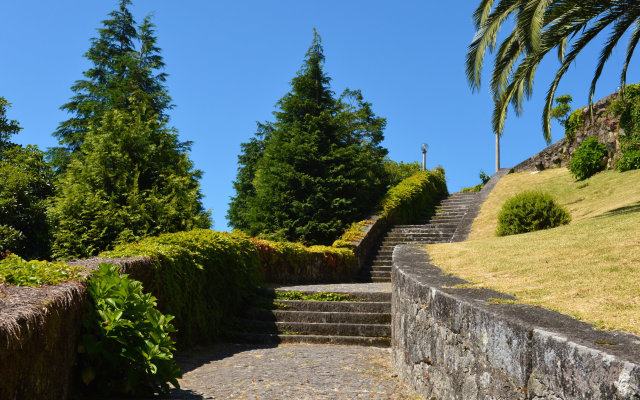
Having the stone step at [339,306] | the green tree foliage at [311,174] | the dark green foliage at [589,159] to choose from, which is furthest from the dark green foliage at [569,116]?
the stone step at [339,306]

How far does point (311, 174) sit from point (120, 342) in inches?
496

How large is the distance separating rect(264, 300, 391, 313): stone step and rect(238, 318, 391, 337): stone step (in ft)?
1.32

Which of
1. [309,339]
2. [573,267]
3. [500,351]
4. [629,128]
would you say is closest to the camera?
[500,351]

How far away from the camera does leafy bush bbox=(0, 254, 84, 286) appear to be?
419 centimetres

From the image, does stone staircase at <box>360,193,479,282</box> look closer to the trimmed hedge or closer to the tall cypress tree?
the trimmed hedge

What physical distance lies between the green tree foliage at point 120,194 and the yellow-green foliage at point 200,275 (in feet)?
7.58

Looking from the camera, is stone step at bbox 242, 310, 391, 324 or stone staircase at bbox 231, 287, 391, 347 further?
stone step at bbox 242, 310, 391, 324

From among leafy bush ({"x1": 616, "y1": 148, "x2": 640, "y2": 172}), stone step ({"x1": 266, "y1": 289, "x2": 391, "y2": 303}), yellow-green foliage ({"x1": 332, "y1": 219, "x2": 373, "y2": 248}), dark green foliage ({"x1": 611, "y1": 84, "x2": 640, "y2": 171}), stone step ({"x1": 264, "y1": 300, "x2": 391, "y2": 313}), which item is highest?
dark green foliage ({"x1": 611, "y1": 84, "x2": 640, "y2": 171})

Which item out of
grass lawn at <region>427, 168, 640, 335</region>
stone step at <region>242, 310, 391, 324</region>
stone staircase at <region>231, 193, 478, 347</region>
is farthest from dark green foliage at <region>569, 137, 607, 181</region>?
stone step at <region>242, 310, 391, 324</region>

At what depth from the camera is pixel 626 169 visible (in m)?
17.4

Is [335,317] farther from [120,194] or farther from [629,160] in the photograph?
[629,160]

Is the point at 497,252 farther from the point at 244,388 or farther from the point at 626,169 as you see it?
the point at 626,169

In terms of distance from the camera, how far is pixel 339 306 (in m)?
8.95

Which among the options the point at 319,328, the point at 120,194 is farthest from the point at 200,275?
the point at 120,194
